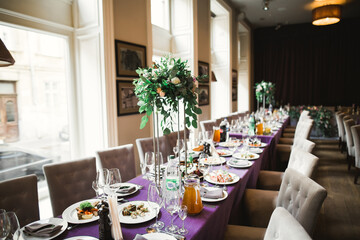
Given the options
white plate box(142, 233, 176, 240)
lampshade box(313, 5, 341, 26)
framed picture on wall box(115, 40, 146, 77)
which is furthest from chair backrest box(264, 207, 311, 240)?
lampshade box(313, 5, 341, 26)

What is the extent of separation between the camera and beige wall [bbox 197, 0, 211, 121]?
218 inches

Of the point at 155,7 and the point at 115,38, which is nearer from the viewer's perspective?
the point at 115,38

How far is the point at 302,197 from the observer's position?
5.03ft

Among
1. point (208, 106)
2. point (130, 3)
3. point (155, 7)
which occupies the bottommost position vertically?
point (208, 106)

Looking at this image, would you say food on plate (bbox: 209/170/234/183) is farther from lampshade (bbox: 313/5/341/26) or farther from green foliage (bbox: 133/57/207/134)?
lampshade (bbox: 313/5/341/26)

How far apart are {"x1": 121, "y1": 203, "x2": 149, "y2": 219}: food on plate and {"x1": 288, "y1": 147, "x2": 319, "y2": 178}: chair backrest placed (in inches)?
47.5

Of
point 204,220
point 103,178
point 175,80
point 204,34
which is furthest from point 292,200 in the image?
point 204,34

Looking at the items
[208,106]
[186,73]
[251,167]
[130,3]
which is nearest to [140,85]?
[186,73]

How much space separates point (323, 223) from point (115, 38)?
126 inches

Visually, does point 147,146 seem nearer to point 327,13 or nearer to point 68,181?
point 68,181

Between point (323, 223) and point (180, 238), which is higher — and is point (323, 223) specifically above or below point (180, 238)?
below

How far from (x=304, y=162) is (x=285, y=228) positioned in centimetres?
113

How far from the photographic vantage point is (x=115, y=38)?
317 centimetres

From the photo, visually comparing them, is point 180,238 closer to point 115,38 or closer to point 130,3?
point 115,38
